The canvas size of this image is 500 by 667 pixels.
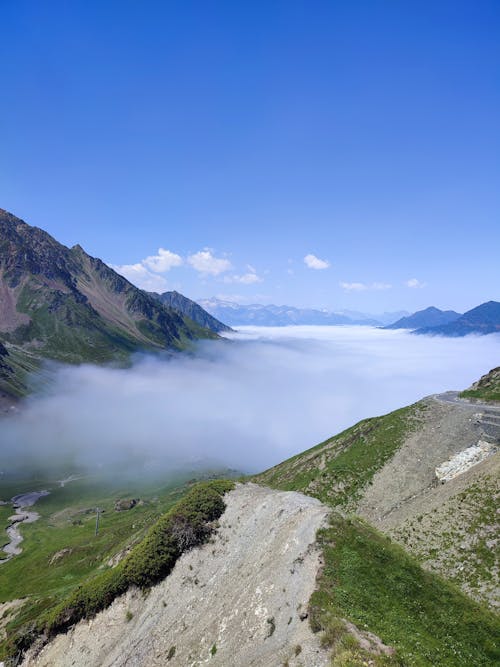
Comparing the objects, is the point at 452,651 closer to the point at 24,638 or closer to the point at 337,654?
the point at 337,654

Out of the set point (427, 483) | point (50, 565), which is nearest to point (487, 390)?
point (427, 483)

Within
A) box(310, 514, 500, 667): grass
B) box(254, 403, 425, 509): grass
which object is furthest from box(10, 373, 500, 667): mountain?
box(254, 403, 425, 509): grass

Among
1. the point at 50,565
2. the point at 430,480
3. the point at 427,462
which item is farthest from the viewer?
the point at 50,565

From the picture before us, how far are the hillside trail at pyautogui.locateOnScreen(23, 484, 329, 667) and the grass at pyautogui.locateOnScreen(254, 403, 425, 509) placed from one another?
22770 millimetres

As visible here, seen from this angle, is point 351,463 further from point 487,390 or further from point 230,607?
point 230,607

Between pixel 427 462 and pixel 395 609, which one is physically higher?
pixel 395 609

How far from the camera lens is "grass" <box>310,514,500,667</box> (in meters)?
24.8

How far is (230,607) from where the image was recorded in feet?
113

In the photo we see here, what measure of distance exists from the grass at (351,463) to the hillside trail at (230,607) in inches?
896

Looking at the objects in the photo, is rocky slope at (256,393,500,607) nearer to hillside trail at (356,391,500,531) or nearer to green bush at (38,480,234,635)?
hillside trail at (356,391,500,531)

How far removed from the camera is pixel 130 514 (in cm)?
19912

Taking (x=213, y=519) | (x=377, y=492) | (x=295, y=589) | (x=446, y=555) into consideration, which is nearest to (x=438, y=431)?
(x=377, y=492)

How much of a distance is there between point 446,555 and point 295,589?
832 inches

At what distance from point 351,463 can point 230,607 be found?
146 feet
